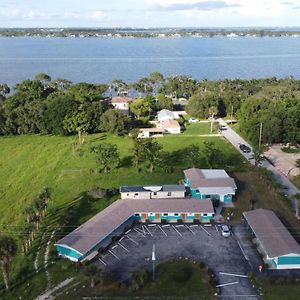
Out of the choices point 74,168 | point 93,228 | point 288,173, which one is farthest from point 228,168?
point 93,228

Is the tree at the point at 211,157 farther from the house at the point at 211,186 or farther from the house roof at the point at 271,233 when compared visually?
the house roof at the point at 271,233

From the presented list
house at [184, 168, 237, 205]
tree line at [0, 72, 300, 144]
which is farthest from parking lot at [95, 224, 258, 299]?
tree line at [0, 72, 300, 144]

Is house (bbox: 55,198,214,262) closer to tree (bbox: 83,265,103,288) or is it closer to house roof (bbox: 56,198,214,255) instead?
house roof (bbox: 56,198,214,255)

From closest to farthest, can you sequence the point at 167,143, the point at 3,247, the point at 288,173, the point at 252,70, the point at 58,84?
the point at 3,247, the point at 288,173, the point at 167,143, the point at 58,84, the point at 252,70

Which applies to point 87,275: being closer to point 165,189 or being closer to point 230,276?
point 230,276

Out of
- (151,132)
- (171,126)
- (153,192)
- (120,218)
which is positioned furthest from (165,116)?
(120,218)

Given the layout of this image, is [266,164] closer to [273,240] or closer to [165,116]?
[273,240]

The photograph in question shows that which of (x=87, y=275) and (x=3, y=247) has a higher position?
(x=3, y=247)
